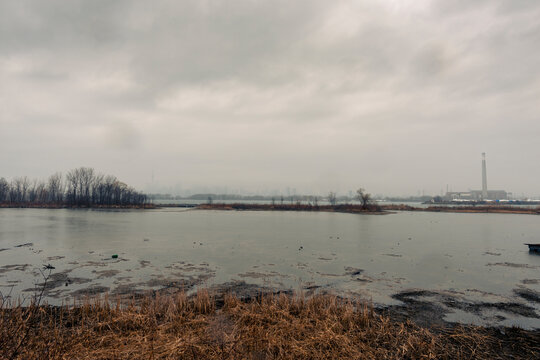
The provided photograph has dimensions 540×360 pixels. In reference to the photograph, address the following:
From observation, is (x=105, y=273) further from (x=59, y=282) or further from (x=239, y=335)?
(x=239, y=335)

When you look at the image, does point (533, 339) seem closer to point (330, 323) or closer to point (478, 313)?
point (478, 313)

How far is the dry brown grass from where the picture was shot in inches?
177

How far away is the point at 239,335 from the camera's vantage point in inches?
212

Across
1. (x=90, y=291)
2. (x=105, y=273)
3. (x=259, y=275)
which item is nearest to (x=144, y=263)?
(x=105, y=273)

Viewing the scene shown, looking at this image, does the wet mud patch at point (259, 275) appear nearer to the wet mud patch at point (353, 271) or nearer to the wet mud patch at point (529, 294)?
the wet mud patch at point (353, 271)

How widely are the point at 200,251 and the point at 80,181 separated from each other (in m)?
89.5

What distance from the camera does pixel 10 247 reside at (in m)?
15.8

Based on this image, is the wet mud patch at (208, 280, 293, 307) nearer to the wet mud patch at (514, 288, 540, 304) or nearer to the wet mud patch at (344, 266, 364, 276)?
the wet mud patch at (344, 266, 364, 276)

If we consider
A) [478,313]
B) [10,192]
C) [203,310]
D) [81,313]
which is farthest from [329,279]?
[10,192]

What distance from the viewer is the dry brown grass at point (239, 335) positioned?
4.50m

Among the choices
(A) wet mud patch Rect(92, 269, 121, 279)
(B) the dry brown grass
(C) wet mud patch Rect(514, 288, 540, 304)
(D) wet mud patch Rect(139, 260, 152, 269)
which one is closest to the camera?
(B) the dry brown grass

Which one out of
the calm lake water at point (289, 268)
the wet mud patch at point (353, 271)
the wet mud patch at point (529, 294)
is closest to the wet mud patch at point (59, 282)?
the calm lake water at point (289, 268)

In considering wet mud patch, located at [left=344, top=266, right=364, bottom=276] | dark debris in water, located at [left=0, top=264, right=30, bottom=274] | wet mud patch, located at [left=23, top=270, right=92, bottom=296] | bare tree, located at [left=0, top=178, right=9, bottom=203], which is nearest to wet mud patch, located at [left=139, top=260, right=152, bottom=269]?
wet mud patch, located at [left=23, top=270, right=92, bottom=296]

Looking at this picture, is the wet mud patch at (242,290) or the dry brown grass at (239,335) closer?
the dry brown grass at (239,335)
